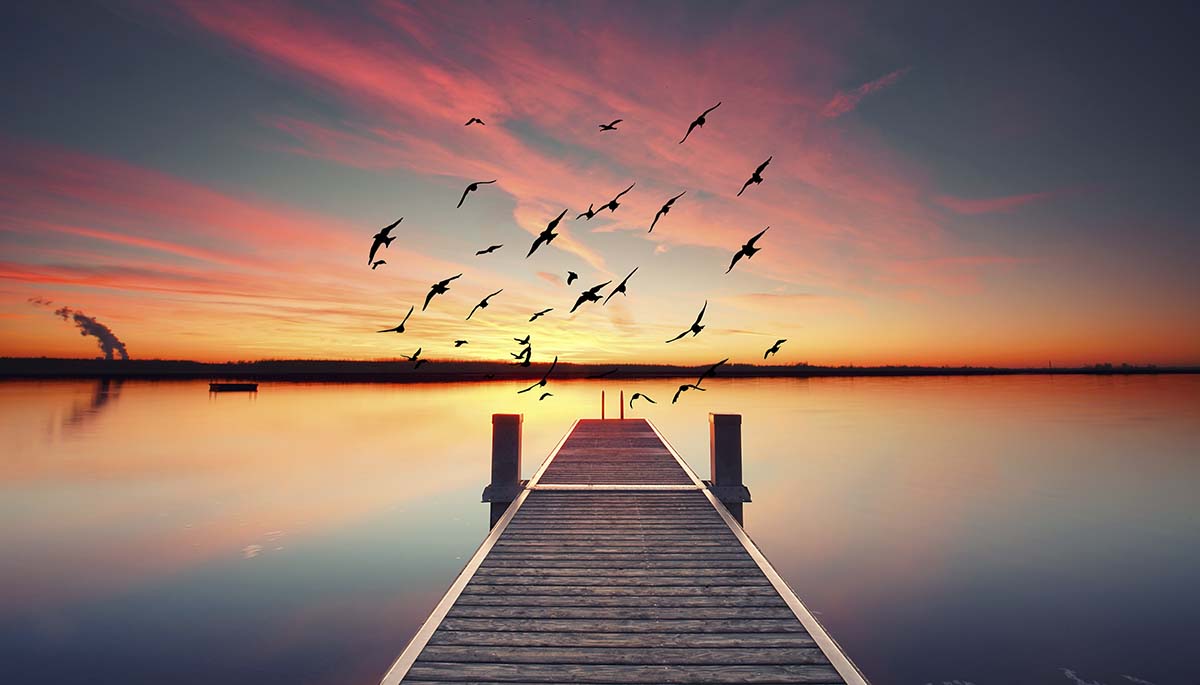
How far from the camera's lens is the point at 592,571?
7984mm

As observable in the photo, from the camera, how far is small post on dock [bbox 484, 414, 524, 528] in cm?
1252

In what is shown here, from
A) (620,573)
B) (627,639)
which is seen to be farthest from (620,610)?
(620,573)

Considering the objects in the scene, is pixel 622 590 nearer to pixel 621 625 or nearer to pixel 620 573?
pixel 620 573

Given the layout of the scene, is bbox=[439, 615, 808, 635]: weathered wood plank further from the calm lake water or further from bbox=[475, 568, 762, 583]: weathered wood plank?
the calm lake water

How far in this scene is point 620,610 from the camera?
6832 millimetres

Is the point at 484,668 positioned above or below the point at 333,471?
above

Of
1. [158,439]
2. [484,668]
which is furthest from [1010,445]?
[158,439]

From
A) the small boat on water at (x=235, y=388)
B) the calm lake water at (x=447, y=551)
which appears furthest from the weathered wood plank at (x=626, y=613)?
the small boat on water at (x=235, y=388)

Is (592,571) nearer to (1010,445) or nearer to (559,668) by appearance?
(559,668)

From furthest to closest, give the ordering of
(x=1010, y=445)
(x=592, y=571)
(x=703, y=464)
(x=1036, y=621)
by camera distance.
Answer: (x=1010, y=445), (x=703, y=464), (x=1036, y=621), (x=592, y=571)

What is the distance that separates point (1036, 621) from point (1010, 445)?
31.0 metres

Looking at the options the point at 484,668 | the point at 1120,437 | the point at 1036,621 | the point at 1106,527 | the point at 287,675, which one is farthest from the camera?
the point at 1120,437

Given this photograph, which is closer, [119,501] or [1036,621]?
[1036,621]

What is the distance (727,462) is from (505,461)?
190 inches
